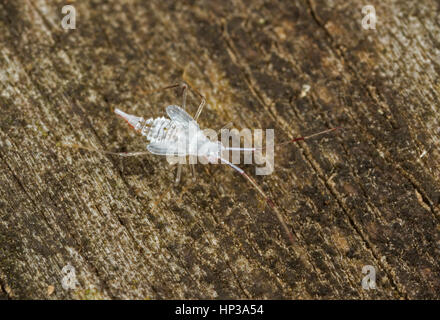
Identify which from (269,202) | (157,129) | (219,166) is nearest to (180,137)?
(157,129)

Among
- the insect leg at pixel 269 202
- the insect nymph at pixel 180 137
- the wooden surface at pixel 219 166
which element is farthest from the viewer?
the insect nymph at pixel 180 137

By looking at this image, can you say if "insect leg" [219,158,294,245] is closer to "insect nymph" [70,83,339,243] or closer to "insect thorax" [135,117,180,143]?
"insect nymph" [70,83,339,243]

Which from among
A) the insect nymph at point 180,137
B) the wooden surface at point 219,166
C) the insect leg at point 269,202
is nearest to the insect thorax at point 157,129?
the insect nymph at point 180,137

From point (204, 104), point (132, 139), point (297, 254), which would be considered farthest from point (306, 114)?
point (132, 139)

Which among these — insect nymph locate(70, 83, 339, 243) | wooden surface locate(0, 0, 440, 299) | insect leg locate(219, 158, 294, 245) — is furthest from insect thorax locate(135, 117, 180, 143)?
insect leg locate(219, 158, 294, 245)

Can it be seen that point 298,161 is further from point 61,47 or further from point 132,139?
point 61,47

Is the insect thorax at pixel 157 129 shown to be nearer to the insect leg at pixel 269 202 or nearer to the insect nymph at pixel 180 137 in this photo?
the insect nymph at pixel 180 137

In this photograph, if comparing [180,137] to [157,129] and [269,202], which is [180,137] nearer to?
[157,129]
